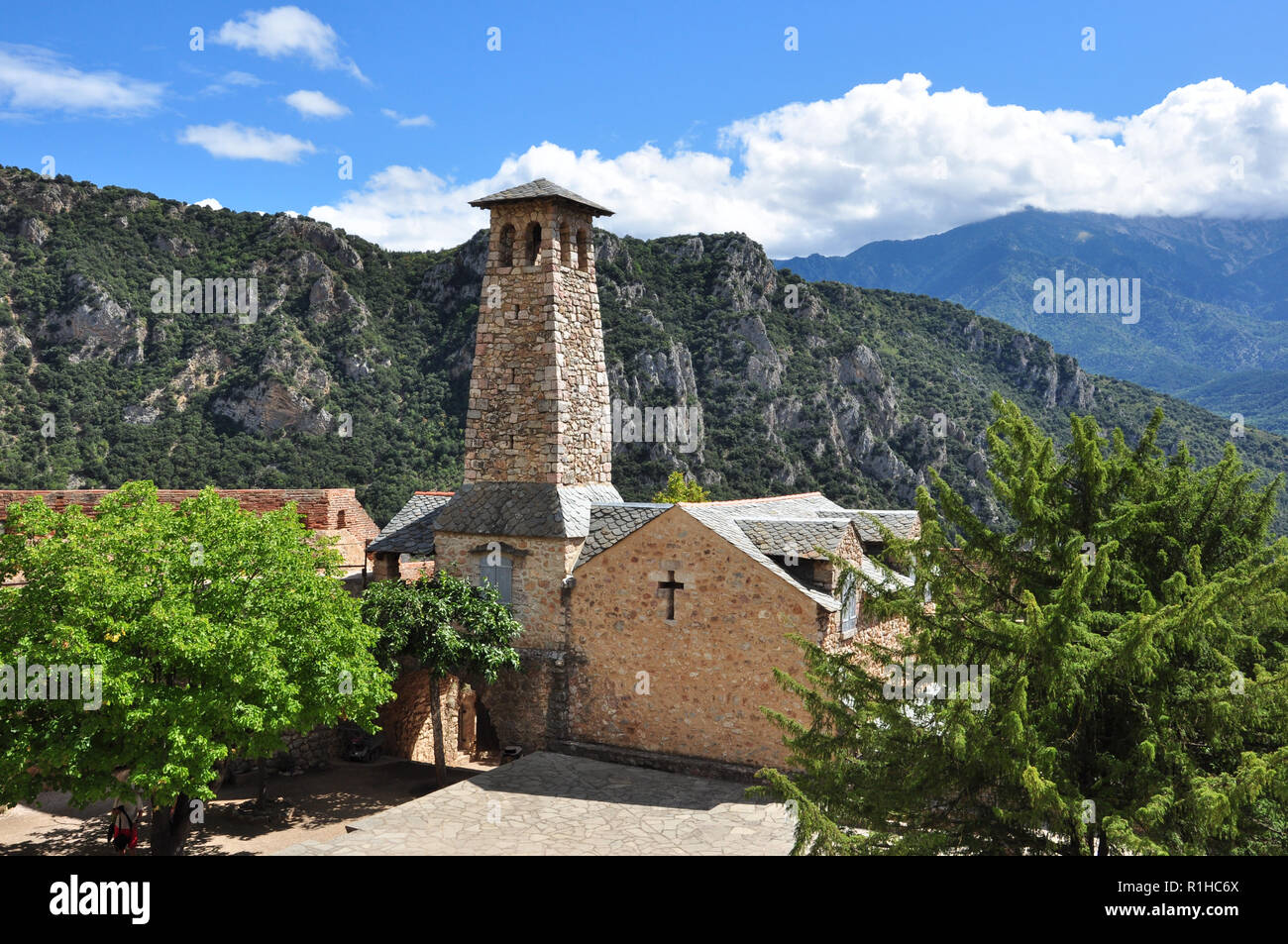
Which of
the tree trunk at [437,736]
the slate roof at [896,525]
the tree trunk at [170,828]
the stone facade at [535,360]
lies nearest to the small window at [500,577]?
the stone facade at [535,360]

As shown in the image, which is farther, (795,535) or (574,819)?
(795,535)

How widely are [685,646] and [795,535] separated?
3.30 metres

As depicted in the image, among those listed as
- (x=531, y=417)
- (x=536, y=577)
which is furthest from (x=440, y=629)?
(x=531, y=417)

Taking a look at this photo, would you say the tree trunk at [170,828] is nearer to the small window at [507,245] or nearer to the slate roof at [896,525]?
the small window at [507,245]

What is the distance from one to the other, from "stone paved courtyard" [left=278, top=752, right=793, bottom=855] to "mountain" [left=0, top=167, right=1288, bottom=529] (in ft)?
94.1

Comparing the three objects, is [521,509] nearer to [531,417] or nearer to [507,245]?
[531,417]

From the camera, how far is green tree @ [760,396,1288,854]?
27.1ft

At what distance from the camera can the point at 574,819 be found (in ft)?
55.3

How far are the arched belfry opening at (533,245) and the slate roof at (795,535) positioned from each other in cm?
795

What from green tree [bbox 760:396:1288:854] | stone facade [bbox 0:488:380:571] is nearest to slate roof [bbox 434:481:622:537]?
stone facade [bbox 0:488:380:571]

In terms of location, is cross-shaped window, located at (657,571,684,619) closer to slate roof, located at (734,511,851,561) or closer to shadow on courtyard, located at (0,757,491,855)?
slate roof, located at (734,511,851,561)

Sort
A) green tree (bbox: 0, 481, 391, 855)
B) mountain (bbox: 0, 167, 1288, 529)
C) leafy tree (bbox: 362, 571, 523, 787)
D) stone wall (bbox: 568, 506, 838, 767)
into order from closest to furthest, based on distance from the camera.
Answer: green tree (bbox: 0, 481, 391, 855)
stone wall (bbox: 568, 506, 838, 767)
leafy tree (bbox: 362, 571, 523, 787)
mountain (bbox: 0, 167, 1288, 529)

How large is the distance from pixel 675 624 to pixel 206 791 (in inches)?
368
